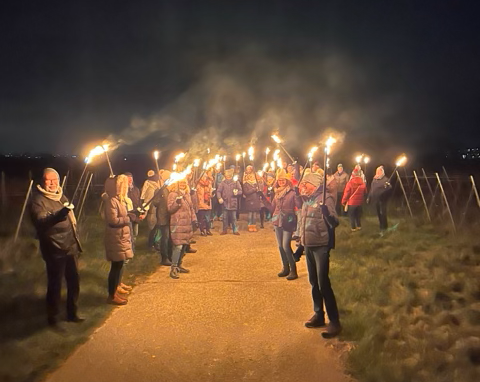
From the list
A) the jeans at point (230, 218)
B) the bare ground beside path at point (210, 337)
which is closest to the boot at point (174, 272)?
the bare ground beside path at point (210, 337)

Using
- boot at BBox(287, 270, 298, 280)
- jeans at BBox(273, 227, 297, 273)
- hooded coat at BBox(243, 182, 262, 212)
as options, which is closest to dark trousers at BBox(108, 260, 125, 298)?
jeans at BBox(273, 227, 297, 273)

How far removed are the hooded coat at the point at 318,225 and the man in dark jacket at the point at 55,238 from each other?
2.63 metres

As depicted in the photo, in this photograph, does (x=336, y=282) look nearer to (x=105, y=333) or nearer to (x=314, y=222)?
(x=314, y=222)

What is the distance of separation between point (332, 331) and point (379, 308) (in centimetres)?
101

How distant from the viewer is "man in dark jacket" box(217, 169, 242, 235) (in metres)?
13.0

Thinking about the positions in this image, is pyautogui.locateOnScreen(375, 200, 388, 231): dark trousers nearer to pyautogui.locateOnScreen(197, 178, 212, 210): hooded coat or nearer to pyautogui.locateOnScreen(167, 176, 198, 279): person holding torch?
pyautogui.locateOnScreen(197, 178, 212, 210): hooded coat

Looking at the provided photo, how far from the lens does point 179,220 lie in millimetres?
8086

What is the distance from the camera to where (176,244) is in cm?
797

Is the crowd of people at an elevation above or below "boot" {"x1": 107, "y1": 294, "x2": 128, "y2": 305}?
above

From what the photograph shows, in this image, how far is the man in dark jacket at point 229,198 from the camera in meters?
13.0

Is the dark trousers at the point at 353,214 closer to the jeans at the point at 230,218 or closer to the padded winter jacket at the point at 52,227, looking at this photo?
the jeans at the point at 230,218

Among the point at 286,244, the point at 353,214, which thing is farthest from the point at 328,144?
the point at 353,214

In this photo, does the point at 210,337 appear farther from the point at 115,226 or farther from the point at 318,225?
the point at 115,226

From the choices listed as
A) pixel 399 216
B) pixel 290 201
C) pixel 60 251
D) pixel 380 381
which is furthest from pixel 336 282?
pixel 399 216
